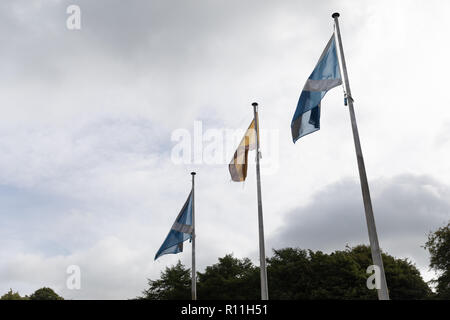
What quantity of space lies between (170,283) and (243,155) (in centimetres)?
6111

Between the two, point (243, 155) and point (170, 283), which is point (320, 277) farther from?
point (243, 155)

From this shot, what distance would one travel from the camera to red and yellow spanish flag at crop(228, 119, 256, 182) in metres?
20.8

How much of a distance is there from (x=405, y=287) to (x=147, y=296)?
4490cm

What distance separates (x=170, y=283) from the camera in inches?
3012

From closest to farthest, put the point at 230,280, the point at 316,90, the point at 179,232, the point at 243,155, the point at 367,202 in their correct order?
the point at 367,202 < the point at 316,90 < the point at 243,155 < the point at 179,232 < the point at 230,280

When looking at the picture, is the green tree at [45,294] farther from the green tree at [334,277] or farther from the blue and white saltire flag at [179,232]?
the blue and white saltire flag at [179,232]

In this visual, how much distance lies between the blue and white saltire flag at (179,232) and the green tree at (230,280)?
39.6 metres

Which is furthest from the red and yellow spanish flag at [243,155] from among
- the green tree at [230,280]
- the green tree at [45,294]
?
the green tree at [45,294]

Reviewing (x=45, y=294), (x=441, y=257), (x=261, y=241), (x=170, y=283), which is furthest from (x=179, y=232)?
(x=45, y=294)

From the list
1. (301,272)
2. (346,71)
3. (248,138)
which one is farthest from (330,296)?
(346,71)

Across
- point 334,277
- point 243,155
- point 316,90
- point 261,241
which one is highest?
point 316,90

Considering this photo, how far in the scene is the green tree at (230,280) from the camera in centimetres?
6425
